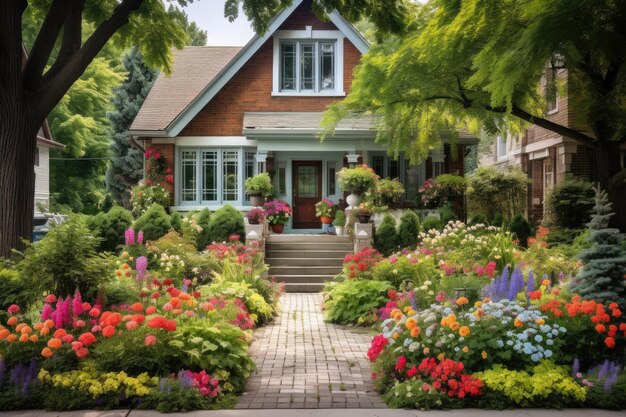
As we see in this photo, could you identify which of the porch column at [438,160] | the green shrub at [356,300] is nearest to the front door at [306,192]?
the porch column at [438,160]

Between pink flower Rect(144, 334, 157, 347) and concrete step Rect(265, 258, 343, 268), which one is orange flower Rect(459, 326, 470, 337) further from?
concrete step Rect(265, 258, 343, 268)

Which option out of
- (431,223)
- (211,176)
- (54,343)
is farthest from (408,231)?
(54,343)

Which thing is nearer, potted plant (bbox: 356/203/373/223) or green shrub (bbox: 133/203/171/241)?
green shrub (bbox: 133/203/171/241)

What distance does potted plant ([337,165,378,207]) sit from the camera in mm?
16328

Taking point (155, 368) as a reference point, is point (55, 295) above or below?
above

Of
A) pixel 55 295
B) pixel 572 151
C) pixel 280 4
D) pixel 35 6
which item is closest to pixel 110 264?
pixel 55 295

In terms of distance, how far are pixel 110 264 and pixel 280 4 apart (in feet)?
16.8

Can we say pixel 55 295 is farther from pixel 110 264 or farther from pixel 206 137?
pixel 206 137

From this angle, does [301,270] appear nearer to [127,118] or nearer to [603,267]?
[603,267]

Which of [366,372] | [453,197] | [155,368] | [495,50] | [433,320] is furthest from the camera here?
[453,197]

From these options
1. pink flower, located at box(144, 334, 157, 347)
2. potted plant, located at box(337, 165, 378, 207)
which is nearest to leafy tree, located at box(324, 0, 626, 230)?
potted plant, located at box(337, 165, 378, 207)

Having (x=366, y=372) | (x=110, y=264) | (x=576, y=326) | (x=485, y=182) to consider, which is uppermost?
(x=485, y=182)

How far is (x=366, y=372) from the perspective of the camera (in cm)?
679

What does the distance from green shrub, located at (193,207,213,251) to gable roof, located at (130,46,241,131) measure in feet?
12.3
